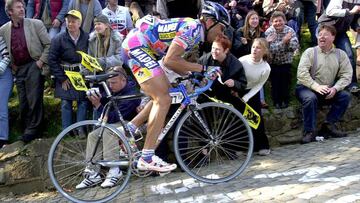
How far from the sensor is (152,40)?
18.6ft

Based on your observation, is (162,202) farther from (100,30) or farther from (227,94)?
(100,30)

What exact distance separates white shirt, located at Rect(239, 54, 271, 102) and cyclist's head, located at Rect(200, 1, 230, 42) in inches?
55.9

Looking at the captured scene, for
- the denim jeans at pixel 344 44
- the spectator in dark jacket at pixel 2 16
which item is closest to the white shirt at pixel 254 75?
the denim jeans at pixel 344 44

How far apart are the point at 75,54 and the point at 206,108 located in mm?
2489

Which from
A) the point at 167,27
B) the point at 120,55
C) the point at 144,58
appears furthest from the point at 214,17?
the point at 120,55

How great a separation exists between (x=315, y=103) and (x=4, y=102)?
4.93 m

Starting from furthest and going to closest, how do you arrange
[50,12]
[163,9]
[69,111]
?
1. [50,12]
2. [163,9]
3. [69,111]

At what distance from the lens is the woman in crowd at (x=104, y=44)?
7.22 metres

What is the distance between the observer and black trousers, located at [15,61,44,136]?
7483 millimetres

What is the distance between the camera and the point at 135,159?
572 cm

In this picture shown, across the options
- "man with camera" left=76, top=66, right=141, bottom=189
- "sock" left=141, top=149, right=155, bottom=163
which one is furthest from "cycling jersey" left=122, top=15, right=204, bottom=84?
"sock" left=141, top=149, right=155, bottom=163

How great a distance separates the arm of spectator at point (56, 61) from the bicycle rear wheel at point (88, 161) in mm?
1637

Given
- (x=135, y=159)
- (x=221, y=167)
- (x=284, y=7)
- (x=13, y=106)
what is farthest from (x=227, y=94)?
(x=13, y=106)

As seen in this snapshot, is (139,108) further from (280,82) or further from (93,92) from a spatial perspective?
(280,82)
